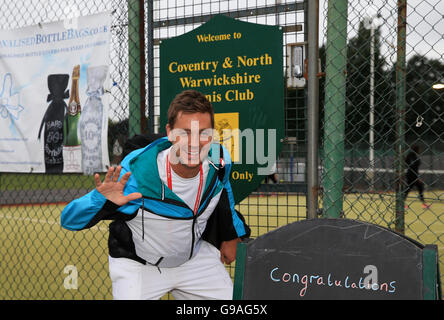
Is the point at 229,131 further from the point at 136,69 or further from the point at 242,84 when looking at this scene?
the point at 136,69

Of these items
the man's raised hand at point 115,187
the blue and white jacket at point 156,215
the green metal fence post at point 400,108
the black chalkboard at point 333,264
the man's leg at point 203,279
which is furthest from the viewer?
the green metal fence post at point 400,108

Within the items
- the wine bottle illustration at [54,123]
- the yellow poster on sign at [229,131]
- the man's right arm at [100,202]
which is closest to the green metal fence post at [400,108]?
the yellow poster on sign at [229,131]

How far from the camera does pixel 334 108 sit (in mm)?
2494

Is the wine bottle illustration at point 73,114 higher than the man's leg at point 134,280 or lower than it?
higher

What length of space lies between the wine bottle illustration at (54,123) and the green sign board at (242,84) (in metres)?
1.02

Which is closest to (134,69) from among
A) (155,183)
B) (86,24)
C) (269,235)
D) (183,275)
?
(86,24)

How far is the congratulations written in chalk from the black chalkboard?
4.09 feet

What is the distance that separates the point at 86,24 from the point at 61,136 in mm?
888

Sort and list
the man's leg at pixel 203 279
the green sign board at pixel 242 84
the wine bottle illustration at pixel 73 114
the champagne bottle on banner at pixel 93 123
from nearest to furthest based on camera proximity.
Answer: the man's leg at pixel 203 279, the green sign board at pixel 242 84, the champagne bottle on banner at pixel 93 123, the wine bottle illustration at pixel 73 114

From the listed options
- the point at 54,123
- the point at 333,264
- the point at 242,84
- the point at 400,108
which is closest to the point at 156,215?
the point at 333,264

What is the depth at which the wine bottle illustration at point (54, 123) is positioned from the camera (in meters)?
3.37

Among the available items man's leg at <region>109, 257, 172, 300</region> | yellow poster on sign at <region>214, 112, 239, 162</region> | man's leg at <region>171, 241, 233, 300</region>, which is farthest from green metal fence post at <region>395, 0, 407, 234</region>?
man's leg at <region>109, 257, 172, 300</region>

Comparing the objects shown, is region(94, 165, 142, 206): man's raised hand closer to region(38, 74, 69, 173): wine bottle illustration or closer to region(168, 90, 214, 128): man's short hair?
region(168, 90, 214, 128): man's short hair

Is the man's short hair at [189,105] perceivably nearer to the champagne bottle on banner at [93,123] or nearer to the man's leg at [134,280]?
the man's leg at [134,280]
